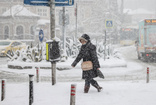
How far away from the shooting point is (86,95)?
8.05 meters

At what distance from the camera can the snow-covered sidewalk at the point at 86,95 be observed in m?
7.30

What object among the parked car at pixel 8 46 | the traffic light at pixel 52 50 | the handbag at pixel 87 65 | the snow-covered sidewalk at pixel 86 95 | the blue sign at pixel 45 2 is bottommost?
the snow-covered sidewalk at pixel 86 95

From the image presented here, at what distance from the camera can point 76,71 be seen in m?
14.9

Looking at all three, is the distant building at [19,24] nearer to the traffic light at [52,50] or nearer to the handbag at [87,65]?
the traffic light at [52,50]

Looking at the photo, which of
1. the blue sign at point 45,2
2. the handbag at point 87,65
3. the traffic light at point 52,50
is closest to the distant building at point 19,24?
the blue sign at point 45,2

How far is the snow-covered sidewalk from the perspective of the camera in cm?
730

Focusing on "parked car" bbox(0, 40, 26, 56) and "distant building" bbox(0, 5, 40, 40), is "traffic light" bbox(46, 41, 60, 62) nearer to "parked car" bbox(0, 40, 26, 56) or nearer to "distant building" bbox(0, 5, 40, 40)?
"parked car" bbox(0, 40, 26, 56)

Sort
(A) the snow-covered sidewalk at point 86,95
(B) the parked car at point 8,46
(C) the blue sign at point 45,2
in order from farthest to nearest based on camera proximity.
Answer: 1. (B) the parked car at point 8,46
2. (C) the blue sign at point 45,2
3. (A) the snow-covered sidewalk at point 86,95

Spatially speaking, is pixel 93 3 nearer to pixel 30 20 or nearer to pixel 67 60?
pixel 30 20

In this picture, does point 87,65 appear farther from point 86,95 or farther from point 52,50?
point 52,50

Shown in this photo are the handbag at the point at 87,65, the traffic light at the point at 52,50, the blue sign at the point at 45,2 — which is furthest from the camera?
the blue sign at the point at 45,2

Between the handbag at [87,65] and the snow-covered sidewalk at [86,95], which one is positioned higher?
the handbag at [87,65]

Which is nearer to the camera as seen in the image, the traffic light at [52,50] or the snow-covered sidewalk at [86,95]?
the snow-covered sidewalk at [86,95]

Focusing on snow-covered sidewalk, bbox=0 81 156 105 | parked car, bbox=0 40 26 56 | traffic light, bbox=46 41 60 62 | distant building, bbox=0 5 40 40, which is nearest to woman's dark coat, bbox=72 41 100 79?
snow-covered sidewalk, bbox=0 81 156 105
